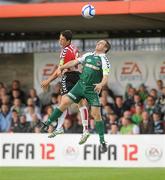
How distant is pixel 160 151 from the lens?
21953mm

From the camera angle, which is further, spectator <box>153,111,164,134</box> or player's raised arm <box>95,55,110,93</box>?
spectator <box>153,111,164,134</box>

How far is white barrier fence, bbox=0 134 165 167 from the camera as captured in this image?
22.0 m

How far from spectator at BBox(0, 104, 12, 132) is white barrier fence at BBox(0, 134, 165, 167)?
2111 mm

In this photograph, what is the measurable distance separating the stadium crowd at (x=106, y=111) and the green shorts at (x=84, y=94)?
5.73 m

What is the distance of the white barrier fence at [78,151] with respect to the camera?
21984 millimetres

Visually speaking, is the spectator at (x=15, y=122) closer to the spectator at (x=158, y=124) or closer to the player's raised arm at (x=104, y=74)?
the spectator at (x=158, y=124)

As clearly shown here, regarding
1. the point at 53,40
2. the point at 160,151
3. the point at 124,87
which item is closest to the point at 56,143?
the point at 160,151

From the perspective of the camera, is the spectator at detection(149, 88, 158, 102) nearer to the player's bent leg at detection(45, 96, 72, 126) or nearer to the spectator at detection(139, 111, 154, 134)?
the spectator at detection(139, 111, 154, 134)

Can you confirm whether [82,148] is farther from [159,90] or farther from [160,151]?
[159,90]

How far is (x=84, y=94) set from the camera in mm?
17156

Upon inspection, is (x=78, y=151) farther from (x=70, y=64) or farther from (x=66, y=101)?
(x=70, y=64)

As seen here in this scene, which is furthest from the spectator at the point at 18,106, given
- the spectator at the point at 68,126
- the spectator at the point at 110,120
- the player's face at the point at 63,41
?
the player's face at the point at 63,41

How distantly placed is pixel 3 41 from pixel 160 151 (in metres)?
8.67

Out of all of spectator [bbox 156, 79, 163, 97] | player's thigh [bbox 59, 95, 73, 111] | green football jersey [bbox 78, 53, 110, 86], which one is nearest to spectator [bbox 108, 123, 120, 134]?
spectator [bbox 156, 79, 163, 97]
